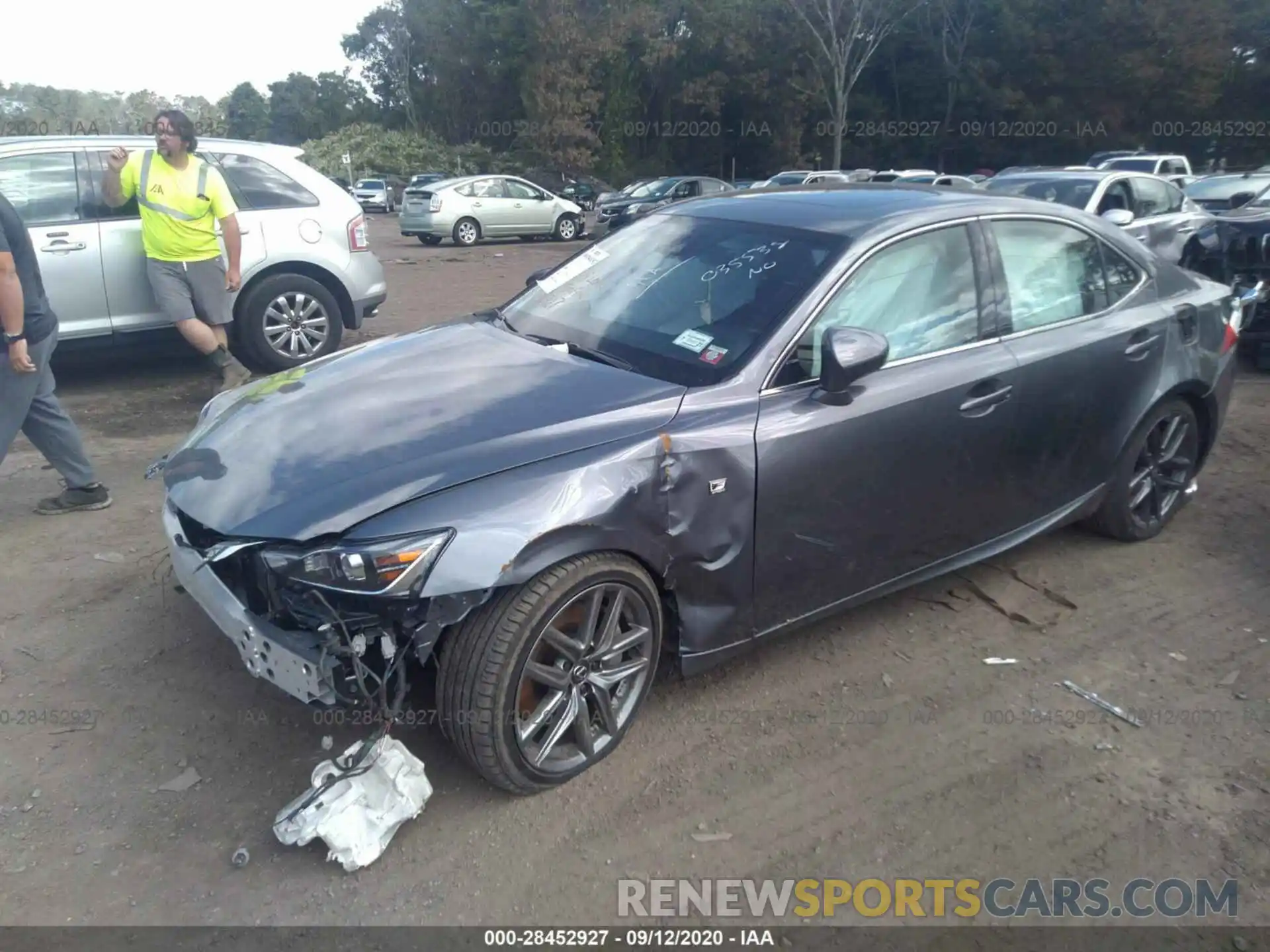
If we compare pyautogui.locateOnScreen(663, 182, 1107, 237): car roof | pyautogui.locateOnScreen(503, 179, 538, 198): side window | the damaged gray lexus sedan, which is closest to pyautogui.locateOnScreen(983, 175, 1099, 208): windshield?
the damaged gray lexus sedan

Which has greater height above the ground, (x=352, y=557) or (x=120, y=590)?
(x=352, y=557)

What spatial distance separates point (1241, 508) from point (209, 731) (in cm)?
517

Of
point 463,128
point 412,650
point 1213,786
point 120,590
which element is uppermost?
point 463,128

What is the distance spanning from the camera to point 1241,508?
5.37 meters

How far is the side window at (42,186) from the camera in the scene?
6.75 m

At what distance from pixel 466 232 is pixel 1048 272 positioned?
63.1ft

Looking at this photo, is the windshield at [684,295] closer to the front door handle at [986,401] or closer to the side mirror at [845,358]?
the side mirror at [845,358]

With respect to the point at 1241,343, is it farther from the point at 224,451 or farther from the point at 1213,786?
the point at 224,451

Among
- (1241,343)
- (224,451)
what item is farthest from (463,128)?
(224,451)

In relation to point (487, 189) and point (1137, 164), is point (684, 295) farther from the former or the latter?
point (1137, 164)

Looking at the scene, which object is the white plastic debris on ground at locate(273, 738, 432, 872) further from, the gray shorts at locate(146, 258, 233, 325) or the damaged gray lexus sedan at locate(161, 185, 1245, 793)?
the gray shorts at locate(146, 258, 233, 325)

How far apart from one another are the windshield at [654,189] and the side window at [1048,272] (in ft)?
72.0

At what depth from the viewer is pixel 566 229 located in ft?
78.3

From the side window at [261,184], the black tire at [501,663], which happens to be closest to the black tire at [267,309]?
the side window at [261,184]
